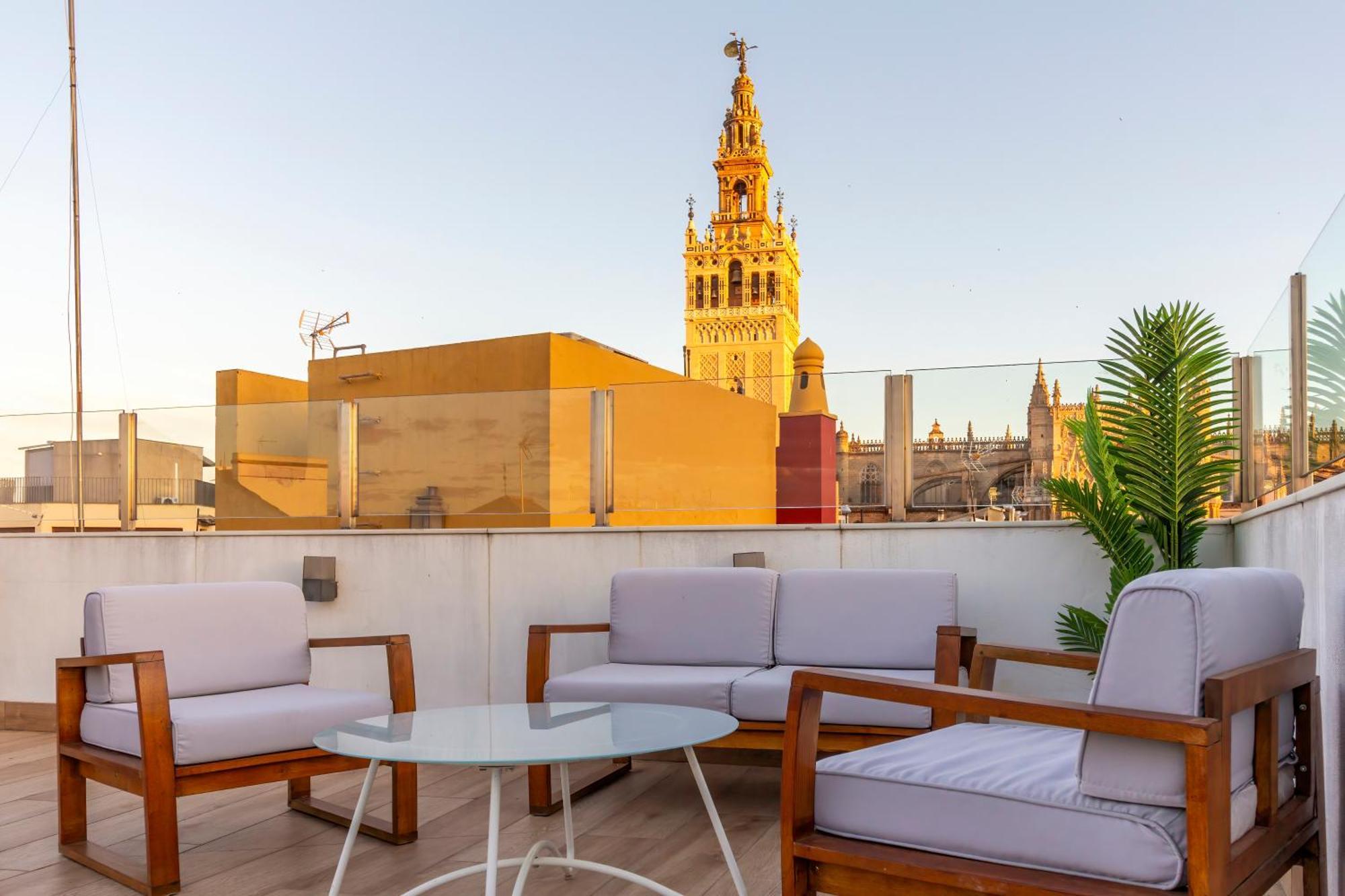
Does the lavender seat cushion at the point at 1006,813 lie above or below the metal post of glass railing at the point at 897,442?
below

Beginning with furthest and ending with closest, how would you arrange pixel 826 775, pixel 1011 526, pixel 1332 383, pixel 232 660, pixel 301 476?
pixel 301 476 → pixel 1011 526 → pixel 232 660 → pixel 1332 383 → pixel 826 775

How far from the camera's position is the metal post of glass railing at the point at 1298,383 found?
3104mm

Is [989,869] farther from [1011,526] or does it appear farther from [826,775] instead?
[1011,526]

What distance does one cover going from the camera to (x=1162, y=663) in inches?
74.3

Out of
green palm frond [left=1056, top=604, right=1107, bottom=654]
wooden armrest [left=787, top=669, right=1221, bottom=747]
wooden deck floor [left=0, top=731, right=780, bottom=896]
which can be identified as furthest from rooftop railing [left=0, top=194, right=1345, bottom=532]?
wooden armrest [left=787, top=669, right=1221, bottom=747]

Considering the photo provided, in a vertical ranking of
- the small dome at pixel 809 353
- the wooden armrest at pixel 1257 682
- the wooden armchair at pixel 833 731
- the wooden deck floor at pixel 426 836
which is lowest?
the wooden deck floor at pixel 426 836

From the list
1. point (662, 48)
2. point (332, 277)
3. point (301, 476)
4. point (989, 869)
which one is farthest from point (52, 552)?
point (662, 48)

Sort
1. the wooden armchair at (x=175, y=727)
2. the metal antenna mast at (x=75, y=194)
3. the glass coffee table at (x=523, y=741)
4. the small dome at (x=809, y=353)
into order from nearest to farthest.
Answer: the glass coffee table at (x=523, y=741), the wooden armchair at (x=175, y=727), the small dome at (x=809, y=353), the metal antenna mast at (x=75, y=194)

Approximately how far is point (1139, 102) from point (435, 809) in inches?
952

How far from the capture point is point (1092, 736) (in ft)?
6.41

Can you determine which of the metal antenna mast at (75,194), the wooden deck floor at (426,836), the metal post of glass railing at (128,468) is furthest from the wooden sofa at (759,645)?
the metal antenna mast at (75,194)

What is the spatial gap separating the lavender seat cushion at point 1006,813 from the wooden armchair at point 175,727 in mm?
1650

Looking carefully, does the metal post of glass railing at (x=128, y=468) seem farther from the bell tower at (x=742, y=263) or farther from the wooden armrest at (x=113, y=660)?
the bell tower at (x=742, y=263)

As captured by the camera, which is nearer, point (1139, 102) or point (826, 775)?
point (826, 775)
